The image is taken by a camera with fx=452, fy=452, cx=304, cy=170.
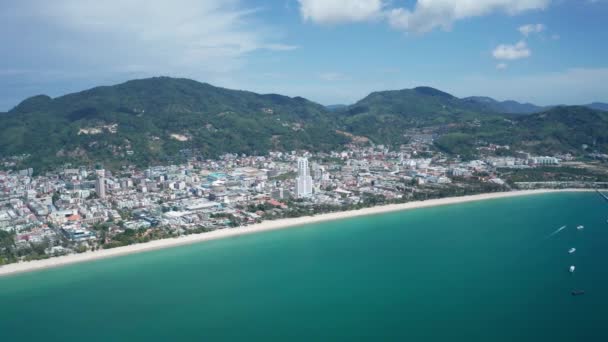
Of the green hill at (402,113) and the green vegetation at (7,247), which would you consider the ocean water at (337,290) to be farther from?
the green hill at (402,113)

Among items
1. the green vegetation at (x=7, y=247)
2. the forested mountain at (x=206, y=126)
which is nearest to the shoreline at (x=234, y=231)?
the green vegetation at (x=7, y=247)

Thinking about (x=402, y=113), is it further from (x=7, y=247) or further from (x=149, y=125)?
(x=7, y=247)

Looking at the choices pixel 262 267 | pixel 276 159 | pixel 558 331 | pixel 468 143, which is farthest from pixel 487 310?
pixel 468 143

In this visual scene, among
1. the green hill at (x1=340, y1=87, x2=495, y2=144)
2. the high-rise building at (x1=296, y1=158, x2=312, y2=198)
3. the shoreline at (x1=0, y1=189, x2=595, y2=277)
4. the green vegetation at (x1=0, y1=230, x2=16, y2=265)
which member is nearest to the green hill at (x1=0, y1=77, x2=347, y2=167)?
the green hill at (x1=340, y1=87, x2=495, y2=144)

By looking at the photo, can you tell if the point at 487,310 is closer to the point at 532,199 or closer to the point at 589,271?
the point at 589,271

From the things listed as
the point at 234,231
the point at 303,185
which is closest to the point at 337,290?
the point at 234,231

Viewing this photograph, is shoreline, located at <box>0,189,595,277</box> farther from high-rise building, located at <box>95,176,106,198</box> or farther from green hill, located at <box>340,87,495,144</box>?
green hill, located at <box>340,87,495,144</box>
